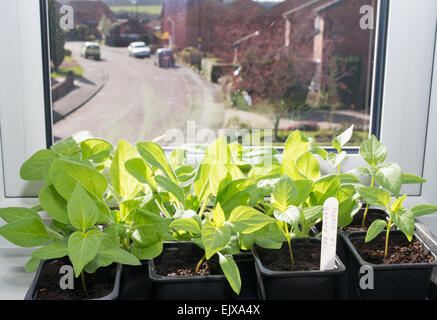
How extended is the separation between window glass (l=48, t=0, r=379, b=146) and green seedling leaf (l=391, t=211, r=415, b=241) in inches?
14.0

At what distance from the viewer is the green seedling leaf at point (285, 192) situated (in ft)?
2.09

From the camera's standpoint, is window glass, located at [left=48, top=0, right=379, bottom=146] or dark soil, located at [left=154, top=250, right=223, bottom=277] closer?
dark soil, located at [left=154, top=250, right=223, bottom=277]

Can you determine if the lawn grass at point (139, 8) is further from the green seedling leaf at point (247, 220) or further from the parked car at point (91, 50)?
the green seedling leaf at point (247, 220)


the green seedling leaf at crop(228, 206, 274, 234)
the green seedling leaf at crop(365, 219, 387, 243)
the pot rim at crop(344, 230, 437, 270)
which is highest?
the green seedling leaf at crop(228, 206, 274, 234)

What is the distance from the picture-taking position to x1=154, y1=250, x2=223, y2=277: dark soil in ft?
2.12

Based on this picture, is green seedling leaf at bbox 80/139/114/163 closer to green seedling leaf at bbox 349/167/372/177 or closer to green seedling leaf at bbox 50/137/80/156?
green seedling leaf at bbox 50/137/80/156

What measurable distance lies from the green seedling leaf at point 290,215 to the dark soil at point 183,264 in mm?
118

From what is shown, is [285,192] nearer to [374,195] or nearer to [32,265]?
[374,195]

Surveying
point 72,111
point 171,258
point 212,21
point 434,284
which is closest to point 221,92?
point 212,21

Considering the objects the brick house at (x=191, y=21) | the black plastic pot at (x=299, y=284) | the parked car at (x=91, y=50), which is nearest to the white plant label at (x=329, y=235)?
the black plastic pot at (x=299, y=284)

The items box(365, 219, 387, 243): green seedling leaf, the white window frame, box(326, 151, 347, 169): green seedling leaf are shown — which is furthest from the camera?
A: the white window frame

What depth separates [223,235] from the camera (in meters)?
0.58

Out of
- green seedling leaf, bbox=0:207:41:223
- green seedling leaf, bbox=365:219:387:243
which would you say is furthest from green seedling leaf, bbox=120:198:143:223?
green seedling leaf, bbox=365:219:387:243

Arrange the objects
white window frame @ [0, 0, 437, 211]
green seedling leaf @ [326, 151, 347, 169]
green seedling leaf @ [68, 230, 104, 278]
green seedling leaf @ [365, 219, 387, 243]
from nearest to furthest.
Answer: green seedling leaf @ [68, 230, 104, 278], green seedling leaf @ [365, 219, 387, 243], green seedling leaf @ [326, 151, 347, 169], white window frame @ [0, 0, 437, 211]
